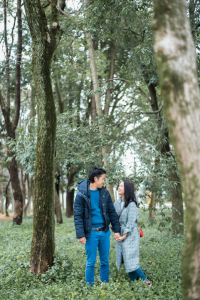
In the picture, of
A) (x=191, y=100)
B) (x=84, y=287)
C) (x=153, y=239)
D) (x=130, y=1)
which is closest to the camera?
(x=191, y=100)

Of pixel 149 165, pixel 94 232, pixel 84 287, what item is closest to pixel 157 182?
pixel 149 165

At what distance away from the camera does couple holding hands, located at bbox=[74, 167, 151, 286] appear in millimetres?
4180

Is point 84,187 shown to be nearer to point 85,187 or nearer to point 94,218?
point 85,187

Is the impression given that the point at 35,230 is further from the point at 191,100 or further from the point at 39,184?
the point at 191,100

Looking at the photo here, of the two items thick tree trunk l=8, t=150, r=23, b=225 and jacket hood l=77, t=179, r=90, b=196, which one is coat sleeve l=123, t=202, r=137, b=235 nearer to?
jacket hood l=77, t=179, r=90, b=196

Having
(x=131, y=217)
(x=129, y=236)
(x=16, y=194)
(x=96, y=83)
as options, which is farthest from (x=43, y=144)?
(x=16, y=194)

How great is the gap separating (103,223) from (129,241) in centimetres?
60

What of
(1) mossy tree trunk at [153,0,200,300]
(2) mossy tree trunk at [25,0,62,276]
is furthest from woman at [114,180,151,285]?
(1) mossy tree trunk at [153,0,200,300]

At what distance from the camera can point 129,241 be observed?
452 cm

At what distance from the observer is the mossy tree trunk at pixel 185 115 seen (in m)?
1.85

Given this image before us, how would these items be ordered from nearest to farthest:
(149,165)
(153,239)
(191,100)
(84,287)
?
(191,100)
(84,287)
(149,165)
(153,239)

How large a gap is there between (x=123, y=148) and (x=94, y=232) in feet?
10.7

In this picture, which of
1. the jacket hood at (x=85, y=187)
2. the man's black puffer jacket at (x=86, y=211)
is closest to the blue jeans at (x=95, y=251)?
the man's black puffer jacket at (x=86, y=211)

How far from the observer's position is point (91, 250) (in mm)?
4184
